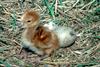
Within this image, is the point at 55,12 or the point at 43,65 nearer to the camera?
the point at 43,65

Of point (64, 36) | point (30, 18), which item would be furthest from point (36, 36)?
point (64, 36)

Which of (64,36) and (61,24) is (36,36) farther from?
(61,24)

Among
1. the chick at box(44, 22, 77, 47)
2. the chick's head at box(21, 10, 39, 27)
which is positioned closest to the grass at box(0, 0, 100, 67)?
the chick at box(44, 22, 77, 47)

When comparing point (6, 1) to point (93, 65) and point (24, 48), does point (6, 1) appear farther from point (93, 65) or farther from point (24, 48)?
point (93, 65)

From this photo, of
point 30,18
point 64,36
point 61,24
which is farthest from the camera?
point 61,24

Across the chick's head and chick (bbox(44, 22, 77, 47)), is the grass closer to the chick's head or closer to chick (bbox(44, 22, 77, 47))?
chick (bbox(44, 22, 77, 47))

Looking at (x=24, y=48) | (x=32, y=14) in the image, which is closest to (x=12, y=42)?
(x=24, y=48)

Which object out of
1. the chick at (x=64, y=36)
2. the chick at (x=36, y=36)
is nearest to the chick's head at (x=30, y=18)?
the chick at (x=36, y=36)

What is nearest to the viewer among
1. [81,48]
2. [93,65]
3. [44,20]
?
[93,65]
